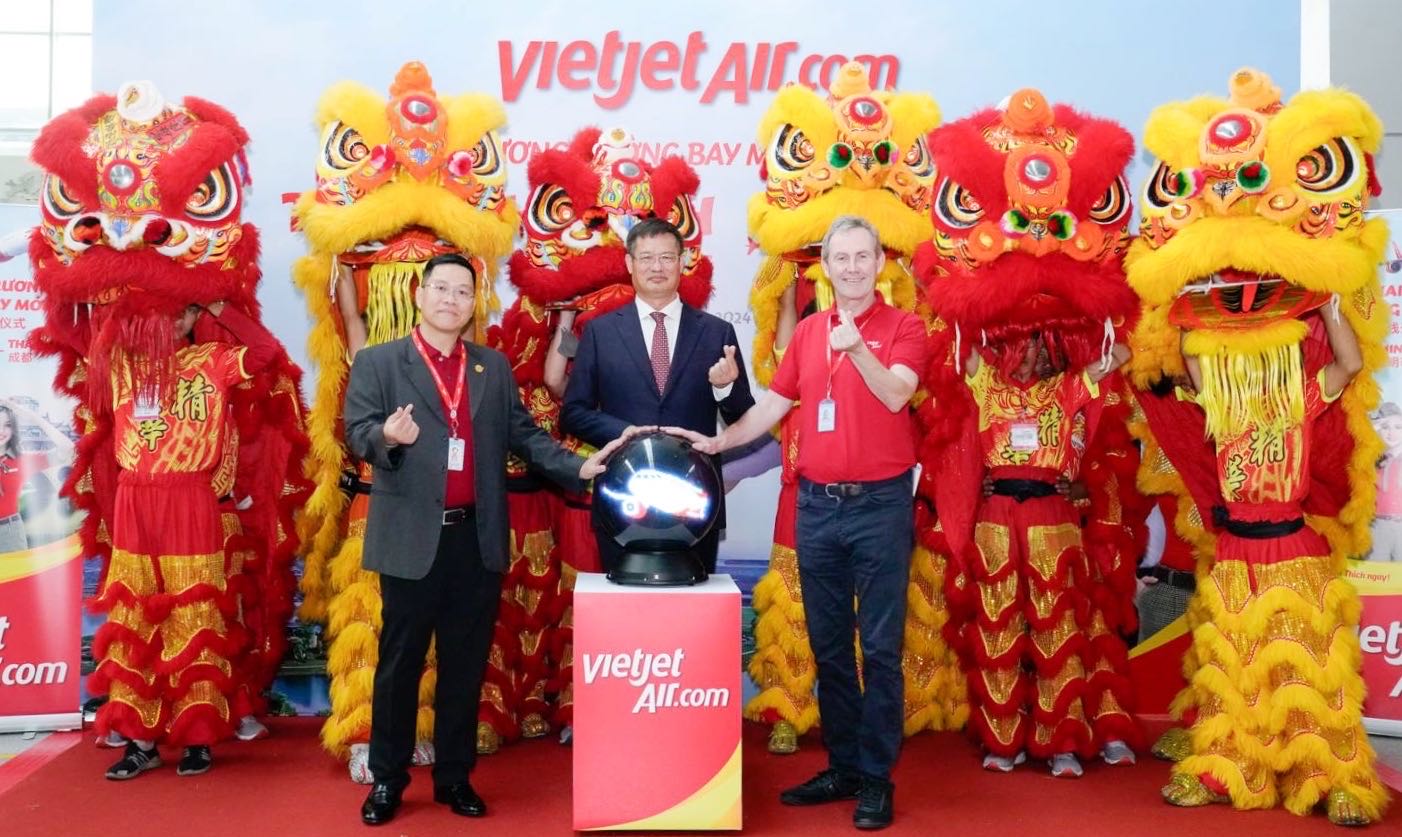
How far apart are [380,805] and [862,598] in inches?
55.4

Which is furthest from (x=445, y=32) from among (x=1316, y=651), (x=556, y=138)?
(x=1316, y=651)

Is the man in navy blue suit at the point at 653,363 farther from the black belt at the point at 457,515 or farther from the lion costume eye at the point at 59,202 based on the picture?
the lion costume eye at the point at 59,202

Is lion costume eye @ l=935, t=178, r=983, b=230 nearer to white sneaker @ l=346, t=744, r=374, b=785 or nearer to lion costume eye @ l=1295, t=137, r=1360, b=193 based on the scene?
lion costume eye @ l=1295, t=137, r=1360, b=193

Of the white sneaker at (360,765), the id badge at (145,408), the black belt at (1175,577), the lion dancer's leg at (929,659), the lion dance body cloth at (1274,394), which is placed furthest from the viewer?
the black belt at (1175,577)

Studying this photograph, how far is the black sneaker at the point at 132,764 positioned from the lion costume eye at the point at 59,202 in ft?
5.32

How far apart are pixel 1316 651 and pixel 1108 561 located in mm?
730

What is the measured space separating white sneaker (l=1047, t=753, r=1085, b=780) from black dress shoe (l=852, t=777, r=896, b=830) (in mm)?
716

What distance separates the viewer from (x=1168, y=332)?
346 centimetres

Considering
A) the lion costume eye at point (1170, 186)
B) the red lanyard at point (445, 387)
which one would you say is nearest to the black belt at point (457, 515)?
the red lanyard at point (445, 387)

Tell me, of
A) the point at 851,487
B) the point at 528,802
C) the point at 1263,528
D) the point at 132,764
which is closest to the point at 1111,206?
the point at 1263,528

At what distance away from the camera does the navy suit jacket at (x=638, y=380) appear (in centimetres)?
356

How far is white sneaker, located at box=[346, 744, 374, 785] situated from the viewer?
351cm

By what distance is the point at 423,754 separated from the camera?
365 centimetres

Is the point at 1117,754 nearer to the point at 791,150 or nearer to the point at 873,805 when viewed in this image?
the point at 873,805
